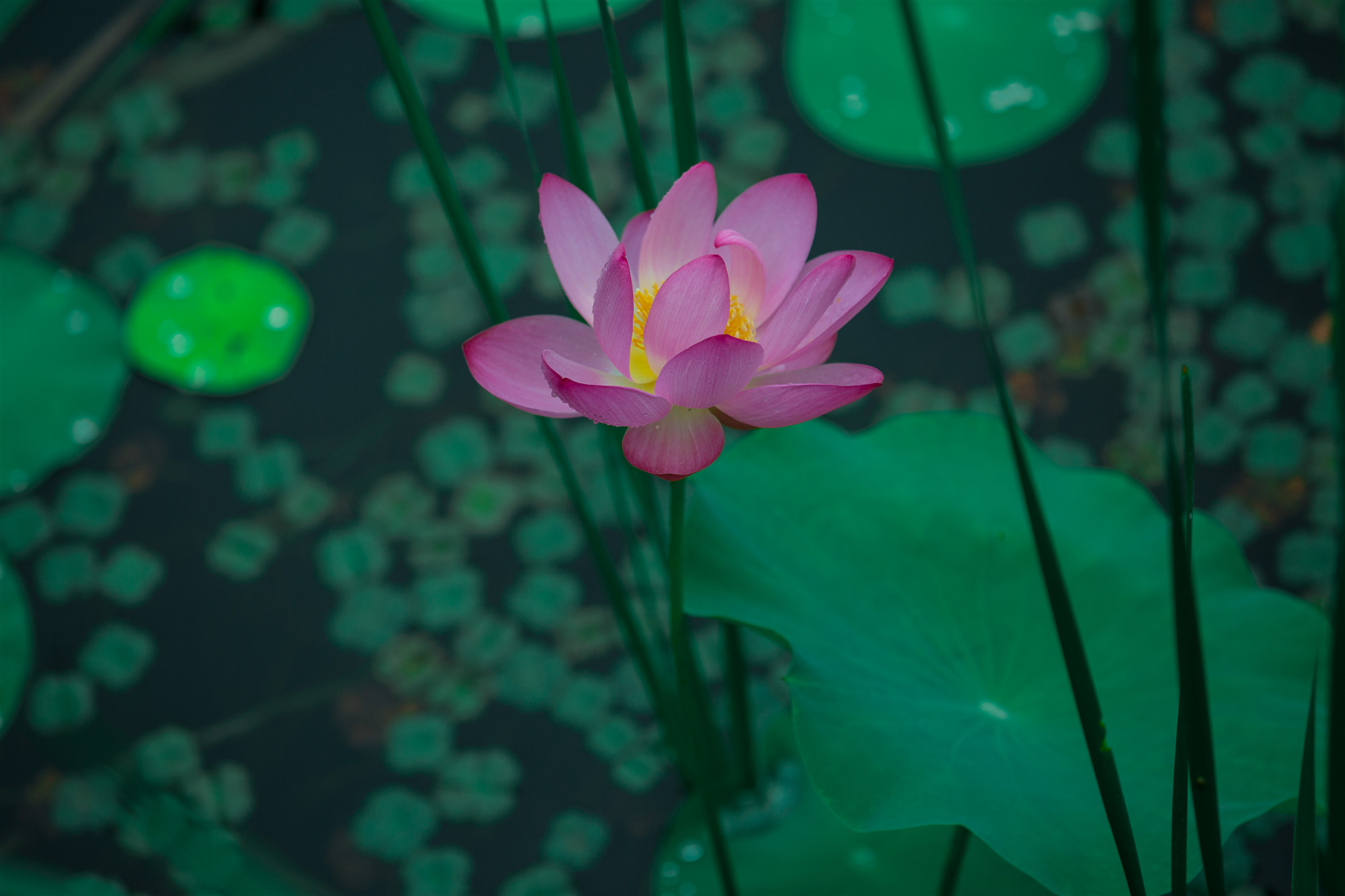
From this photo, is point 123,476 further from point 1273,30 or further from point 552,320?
point 1273,30

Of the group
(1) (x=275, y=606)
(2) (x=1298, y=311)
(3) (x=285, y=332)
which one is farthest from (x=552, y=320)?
(2) (x=1298, y=311)

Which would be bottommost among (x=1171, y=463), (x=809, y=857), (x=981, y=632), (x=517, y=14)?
(x=809, y=857)

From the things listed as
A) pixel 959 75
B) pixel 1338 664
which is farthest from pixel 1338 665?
pixel 959 75

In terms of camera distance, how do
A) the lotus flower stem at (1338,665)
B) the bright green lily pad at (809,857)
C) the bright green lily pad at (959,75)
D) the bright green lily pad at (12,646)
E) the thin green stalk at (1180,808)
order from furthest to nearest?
the bright green lily pad at (959,75)
the bright green lily pad at (12,646)
the bright green lily pad at (809,857)
the thin green stalk at (1180,808)
the lotus flower stem at (1338,665)

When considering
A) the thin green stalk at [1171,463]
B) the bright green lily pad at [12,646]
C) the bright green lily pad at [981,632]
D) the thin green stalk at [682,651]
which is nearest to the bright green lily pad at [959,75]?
the bright green lily pad at [981,632]

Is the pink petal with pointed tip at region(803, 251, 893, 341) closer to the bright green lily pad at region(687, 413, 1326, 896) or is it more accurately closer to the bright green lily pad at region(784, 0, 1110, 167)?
the bright green lily pad at region(687, 413, 1326, 896)

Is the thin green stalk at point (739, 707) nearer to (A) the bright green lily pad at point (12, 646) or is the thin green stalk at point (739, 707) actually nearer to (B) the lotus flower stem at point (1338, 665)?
(B) the lotus flower stem at point (1338, 665)

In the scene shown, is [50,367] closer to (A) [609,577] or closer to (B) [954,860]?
(A) [609,577]
